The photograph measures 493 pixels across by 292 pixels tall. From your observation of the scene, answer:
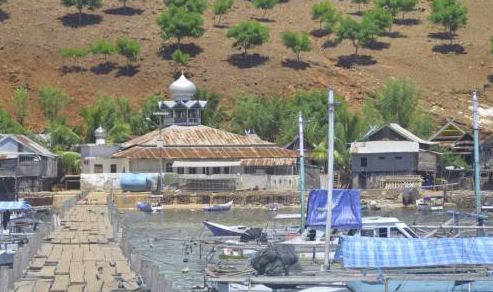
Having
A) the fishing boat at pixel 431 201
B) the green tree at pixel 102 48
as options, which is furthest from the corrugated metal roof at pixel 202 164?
the green tree at pixel 102 48

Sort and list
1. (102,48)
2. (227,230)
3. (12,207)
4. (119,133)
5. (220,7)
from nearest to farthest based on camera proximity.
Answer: (12,207), (227,230), (119,133), (102,48), (220,7)

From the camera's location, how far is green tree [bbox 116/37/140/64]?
168 meters

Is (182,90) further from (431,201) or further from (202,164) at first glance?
(431,201)

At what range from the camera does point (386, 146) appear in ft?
379

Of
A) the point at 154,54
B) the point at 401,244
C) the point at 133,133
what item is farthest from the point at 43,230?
the point at 154,54

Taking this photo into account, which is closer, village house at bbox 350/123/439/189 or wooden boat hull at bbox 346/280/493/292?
wooden boat hull at bbox 346/280/493/292

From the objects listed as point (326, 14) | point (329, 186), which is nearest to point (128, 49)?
point (326, 14)

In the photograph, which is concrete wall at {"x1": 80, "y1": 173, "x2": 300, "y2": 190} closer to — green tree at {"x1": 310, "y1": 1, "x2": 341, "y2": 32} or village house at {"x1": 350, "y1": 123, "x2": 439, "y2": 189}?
village house at {"x1": 350, "y1": 123, "x2": 439, "y2": 189}

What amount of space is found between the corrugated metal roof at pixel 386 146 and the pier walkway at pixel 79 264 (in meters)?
62.9

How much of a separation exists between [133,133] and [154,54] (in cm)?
4400

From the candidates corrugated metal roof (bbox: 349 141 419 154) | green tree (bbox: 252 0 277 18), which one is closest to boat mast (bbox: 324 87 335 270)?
corrugated metal roof (bbox: 349 141 419 154)

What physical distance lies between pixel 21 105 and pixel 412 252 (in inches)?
4567

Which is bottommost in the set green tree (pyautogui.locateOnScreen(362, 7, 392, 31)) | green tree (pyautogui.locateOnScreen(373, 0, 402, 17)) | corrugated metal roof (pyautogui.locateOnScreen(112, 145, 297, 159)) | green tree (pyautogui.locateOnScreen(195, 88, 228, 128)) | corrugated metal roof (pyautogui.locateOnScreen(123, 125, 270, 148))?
corrugated metal roof (pyautogui.locateOnScreen(112, 145, 297, 159))

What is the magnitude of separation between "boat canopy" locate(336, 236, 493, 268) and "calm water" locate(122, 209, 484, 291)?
947 cm
